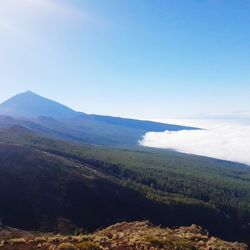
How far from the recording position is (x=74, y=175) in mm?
160250

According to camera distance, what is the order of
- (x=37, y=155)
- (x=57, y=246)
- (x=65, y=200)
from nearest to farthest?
(x=57, y=246)
(x=65, y=200)
(x=37, y=155)

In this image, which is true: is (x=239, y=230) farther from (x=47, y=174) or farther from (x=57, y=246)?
(x=57, y=246)

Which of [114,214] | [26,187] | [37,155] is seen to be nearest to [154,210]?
[114,214]

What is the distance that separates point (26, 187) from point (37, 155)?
47.6 metres

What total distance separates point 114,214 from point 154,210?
2028 centimetres

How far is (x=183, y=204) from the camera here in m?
168

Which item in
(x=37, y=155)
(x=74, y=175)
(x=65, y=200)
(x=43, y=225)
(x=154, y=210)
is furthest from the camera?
(x=37, y=155)

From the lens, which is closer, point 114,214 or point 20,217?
point 20,217

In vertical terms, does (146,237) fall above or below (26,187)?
above

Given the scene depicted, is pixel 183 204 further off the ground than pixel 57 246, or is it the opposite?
pixel 57 246

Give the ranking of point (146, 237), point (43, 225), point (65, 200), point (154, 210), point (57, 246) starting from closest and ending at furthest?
point (57, 246)
point (146, 237)
point (43, 225)
point (65, 200)
point (154, 210)

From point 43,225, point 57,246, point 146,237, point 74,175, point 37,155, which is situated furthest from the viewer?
point 37,155

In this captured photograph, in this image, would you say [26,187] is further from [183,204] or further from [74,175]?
[183,204]

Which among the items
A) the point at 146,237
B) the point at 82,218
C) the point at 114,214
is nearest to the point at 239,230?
the point at 114,214
